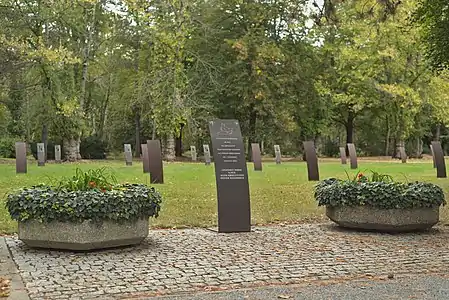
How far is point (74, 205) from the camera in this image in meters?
7.30

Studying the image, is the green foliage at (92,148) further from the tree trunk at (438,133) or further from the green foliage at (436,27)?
the green foliage at (436,27)

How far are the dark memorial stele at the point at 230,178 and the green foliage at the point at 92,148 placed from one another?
3235cm

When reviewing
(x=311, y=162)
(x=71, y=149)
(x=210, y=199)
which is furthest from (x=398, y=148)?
(x=210, y=199)

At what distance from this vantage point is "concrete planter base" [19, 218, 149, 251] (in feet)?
24.1

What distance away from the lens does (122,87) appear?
41.7 meters

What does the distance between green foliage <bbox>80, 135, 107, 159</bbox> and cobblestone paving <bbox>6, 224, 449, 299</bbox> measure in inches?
1287

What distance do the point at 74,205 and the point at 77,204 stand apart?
42 mm

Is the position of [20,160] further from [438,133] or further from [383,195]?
[438,133]

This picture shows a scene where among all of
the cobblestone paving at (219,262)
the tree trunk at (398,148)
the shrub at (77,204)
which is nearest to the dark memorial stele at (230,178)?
the cobblestone paving at (219,262)

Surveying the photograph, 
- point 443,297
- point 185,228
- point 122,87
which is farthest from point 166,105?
point 443,297

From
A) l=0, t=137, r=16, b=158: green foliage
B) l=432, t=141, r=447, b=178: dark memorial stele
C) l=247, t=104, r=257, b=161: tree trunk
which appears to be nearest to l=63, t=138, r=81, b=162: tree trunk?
l=0, t=137, r=16, b=158: green foliage

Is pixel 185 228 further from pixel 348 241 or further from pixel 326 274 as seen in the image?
pixel 326 274

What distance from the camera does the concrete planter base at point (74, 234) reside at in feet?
24.1

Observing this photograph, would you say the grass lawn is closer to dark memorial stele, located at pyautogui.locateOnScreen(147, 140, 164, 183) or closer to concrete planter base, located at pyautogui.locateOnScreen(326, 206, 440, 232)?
dark memorial stele, located at pyautogui.locateOnScreen(147, 140, 164, 183)
